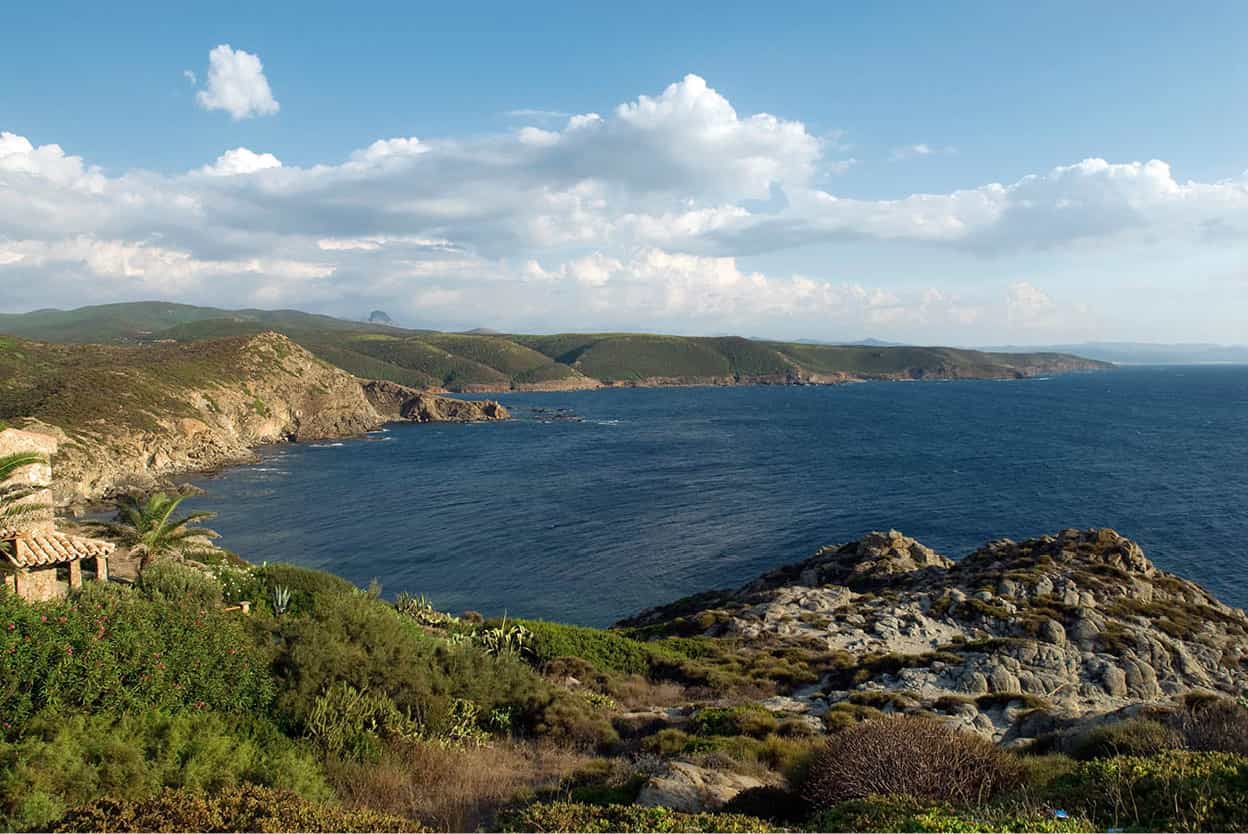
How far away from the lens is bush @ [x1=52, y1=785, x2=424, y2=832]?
7613mm

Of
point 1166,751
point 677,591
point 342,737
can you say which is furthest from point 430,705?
point 677,591

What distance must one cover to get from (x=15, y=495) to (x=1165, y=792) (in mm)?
26256

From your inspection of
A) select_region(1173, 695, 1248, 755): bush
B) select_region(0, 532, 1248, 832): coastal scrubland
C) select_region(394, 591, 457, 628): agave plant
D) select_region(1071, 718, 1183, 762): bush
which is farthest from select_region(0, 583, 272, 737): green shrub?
select_region(1173, 695, 1248, 755): bush

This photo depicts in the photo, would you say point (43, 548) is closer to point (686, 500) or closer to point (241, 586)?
point (241, 586)

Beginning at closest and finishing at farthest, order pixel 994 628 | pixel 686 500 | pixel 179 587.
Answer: pixel 179 587, pixel 994 628, pixel 686 500

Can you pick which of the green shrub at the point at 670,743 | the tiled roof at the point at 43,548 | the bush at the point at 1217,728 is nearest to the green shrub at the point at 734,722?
the green shrub at the point at 670,743

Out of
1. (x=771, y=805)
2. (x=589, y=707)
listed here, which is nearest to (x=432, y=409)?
(x=589, y=707)

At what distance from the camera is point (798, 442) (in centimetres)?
10312

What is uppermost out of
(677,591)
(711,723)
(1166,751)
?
(1166,751)

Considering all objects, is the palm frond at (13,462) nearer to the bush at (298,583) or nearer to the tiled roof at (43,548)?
the tiled roof at (43,548)

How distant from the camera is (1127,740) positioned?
10789 millimetres

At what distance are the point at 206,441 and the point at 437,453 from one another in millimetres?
29706

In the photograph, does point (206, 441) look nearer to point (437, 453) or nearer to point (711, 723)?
point (437, 453)

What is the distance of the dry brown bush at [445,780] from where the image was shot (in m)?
10.0
